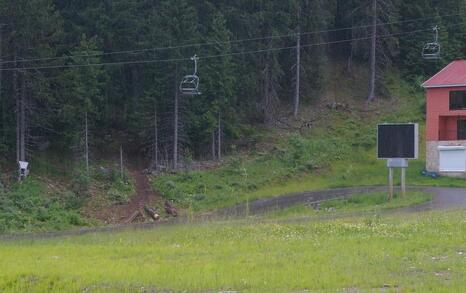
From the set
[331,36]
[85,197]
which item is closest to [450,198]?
[85,197]

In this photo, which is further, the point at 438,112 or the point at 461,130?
the point at 461,130

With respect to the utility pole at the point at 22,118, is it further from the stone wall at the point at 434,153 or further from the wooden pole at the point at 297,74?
the stone wall at the point at 434,153

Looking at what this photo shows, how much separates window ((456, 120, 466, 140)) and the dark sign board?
14.1m

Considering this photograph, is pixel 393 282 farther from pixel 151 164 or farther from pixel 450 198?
pixel 151 164

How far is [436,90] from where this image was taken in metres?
53.9

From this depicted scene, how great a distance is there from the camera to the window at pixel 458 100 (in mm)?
53281

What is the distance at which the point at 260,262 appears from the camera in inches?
592

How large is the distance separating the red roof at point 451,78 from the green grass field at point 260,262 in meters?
32.9

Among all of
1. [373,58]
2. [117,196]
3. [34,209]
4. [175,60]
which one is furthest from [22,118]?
[373,58]

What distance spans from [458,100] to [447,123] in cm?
206

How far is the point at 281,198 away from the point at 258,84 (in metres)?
14.7

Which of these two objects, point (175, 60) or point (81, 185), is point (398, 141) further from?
point (81, 185)

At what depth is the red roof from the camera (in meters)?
53.0

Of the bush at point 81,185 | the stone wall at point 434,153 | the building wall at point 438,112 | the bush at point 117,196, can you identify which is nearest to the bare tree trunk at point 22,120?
the bush at point 81,185
